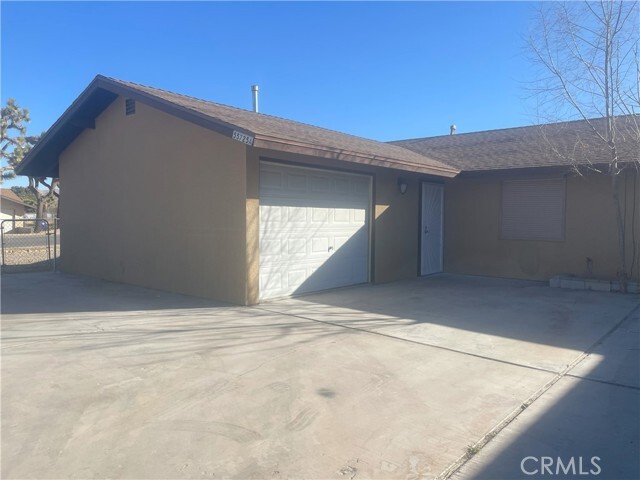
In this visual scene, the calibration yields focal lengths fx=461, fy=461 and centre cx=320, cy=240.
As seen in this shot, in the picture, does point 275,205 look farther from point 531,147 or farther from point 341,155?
point 531,147

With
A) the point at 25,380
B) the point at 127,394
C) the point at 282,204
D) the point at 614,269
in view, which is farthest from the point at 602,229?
the point at 25,380

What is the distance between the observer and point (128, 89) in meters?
8.75

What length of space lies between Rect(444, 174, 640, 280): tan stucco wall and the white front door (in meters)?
0.20

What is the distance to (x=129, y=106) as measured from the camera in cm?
1009

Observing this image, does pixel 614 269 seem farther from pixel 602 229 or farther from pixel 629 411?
pixel 629 411

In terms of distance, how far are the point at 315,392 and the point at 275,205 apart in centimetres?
468

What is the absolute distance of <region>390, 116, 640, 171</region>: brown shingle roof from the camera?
9.89m

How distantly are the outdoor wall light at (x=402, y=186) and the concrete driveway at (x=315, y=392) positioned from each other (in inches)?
169

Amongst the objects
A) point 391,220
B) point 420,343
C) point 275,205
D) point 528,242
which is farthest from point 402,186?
point 420,343

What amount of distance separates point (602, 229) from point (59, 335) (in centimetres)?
1065

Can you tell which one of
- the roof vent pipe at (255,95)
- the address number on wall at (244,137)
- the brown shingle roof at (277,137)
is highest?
the roof vent pipe at (255,95)

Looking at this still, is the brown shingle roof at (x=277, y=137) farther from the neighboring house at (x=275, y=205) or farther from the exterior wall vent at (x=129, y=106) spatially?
the exterior wall vent at (x=129, y=106)

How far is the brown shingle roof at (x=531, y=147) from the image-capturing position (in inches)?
389

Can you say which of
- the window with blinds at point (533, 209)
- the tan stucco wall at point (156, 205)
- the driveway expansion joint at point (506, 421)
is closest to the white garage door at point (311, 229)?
the tan stucco wall at point (156, 205)
